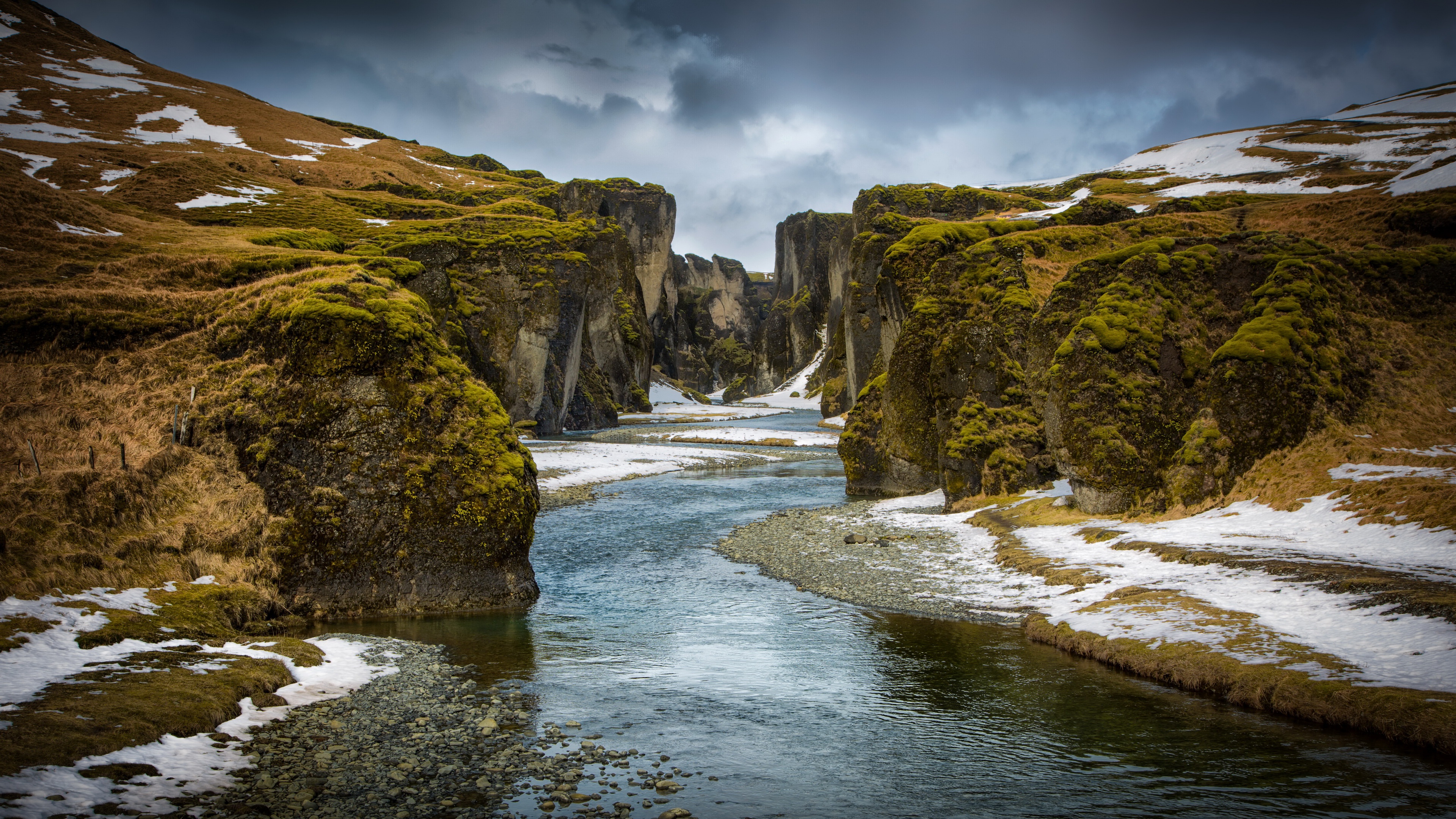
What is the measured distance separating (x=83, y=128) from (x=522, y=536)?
8754cm

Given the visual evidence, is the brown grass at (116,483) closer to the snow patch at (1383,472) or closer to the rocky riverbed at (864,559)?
the rocky riverbed at (864,559)

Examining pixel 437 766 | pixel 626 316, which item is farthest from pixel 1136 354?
pixel 626 316

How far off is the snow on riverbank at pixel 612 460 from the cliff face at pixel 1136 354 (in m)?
19.5

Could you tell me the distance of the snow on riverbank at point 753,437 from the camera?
239 ft

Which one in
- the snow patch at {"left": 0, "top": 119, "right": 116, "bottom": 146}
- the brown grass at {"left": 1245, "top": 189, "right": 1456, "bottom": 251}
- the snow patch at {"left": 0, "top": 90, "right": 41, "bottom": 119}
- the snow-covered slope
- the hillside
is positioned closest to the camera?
the hillside

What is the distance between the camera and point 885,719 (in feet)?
41.4

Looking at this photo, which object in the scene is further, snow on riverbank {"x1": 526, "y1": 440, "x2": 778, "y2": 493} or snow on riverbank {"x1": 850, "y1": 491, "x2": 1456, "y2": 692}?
snow on riverbank {"x1": 526, "y1": 440, "x2": 778, "y2": 493}

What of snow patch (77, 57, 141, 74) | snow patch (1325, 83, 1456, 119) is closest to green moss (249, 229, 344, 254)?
snow patch (77, 57, 141, 74)

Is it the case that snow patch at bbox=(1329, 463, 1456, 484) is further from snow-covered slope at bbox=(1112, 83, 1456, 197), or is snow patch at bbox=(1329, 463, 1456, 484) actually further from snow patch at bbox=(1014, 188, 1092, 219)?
snow-covered slope at bbox=(1112, 83, 1456, 197)

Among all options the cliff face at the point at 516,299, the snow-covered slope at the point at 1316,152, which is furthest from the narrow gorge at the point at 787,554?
the snow-covered slope at the point at 1316,152

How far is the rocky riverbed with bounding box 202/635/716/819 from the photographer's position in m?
8.94

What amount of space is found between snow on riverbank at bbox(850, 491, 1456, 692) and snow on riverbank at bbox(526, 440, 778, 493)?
2696 cm

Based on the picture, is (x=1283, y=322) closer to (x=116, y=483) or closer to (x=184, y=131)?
(x=116, y=483)

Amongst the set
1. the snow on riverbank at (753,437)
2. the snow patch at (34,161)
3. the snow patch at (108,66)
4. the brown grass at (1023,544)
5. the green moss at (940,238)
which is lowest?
the brown grass at (1023,544)
